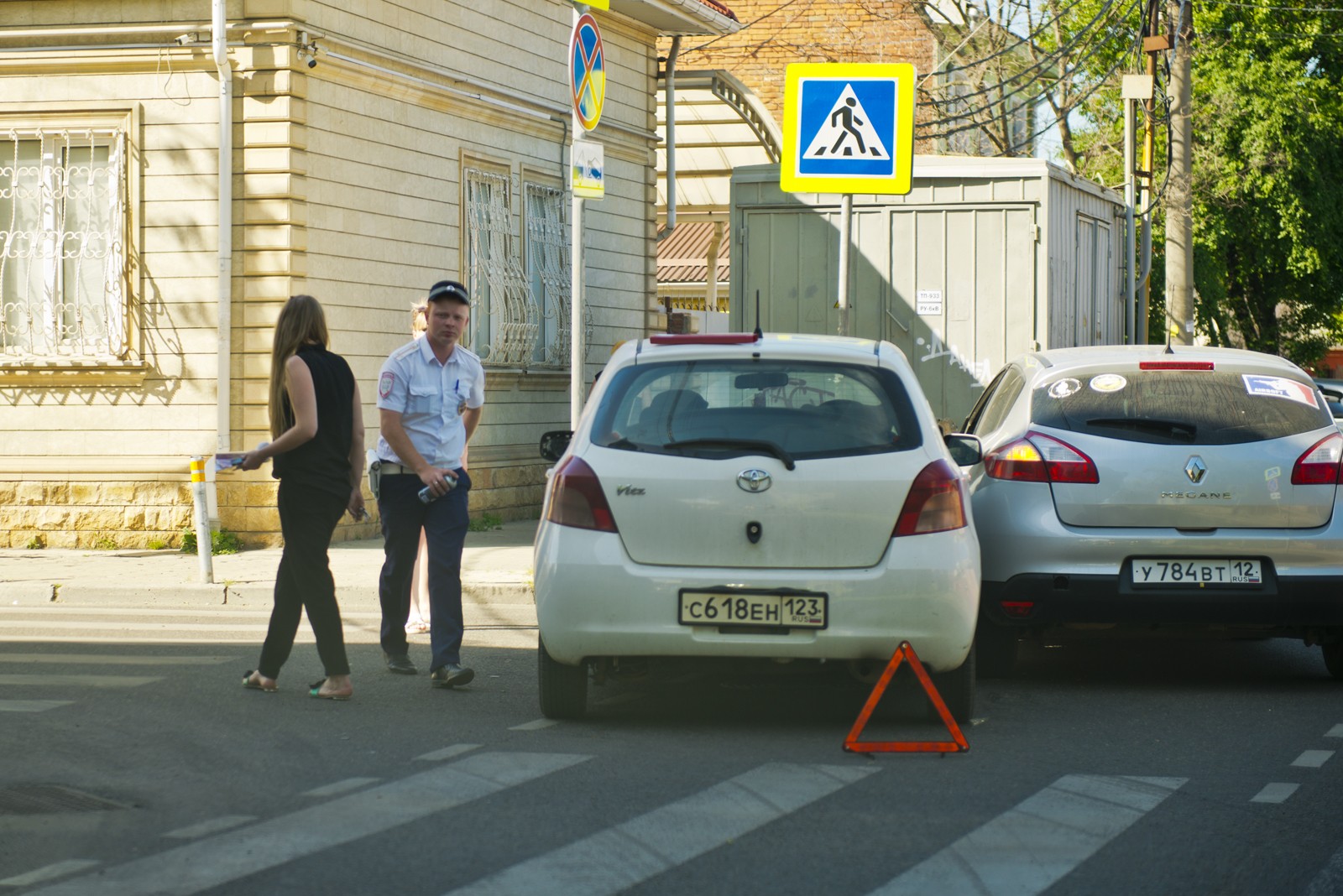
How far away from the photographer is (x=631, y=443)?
7086 millimetres

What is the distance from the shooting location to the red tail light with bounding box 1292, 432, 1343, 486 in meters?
8.10

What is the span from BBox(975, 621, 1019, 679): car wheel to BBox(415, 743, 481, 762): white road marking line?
111 inches

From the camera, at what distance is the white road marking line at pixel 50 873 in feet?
15.9

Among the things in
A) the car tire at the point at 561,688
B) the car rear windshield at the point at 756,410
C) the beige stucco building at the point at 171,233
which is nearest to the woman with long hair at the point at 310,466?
the car tire at the point at 561,688

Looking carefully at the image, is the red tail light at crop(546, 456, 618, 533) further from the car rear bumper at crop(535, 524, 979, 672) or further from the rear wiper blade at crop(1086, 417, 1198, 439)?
the rear wiper blade at crop(1086, 417, 1198, 439)

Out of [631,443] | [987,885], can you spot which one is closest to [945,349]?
[631,443]

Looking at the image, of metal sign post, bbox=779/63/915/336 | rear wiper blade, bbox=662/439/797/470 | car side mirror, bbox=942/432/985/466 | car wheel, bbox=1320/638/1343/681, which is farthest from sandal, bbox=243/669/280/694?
metal sign post, bbox=779/63/915/336

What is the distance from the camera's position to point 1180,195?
947 inches

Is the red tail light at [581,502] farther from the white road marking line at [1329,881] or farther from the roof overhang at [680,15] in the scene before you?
the roof overhang at [680,15]

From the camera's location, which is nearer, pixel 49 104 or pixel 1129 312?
pixel 49 104

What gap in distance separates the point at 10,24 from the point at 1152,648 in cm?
995

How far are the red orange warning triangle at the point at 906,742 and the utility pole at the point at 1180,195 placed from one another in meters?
17.2

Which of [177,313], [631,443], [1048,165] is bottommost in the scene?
[631,443]

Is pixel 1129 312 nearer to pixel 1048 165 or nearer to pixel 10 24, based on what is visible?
pixel 1048 165
